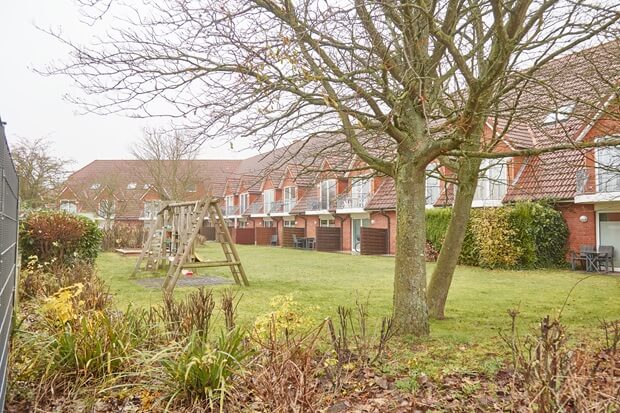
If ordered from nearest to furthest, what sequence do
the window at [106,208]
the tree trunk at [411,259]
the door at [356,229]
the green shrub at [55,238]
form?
the tree trunk at [411,259], the green shrub at [55,238], the door at [356,229], the window at [106,208]

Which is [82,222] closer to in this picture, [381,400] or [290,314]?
[290,314]

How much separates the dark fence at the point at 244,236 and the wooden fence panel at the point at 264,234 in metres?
1.97

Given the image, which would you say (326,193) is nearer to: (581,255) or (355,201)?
(355,201)

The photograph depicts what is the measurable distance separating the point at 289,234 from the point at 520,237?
66.8ft

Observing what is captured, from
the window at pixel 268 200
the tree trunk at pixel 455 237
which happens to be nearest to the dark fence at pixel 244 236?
the window at pixel 268 200

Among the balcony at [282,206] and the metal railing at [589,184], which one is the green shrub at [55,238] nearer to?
the metal railing at [589,184]

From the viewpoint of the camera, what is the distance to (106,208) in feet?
124

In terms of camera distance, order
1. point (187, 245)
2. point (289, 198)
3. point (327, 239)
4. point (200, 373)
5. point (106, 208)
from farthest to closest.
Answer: point (289, 198)
point (106, 208)
point (327, 239)
point (187, 245)
point (200, 373)

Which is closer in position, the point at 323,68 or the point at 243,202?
the point at 323,68

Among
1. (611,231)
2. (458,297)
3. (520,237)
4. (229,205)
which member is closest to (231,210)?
(229,205)

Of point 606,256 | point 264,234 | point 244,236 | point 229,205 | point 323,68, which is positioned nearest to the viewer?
point 323,68

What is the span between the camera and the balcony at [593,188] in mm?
17328

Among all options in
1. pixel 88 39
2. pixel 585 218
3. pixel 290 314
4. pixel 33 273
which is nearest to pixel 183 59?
pixel 88 39

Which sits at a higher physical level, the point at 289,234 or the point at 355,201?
the point at 355,201
